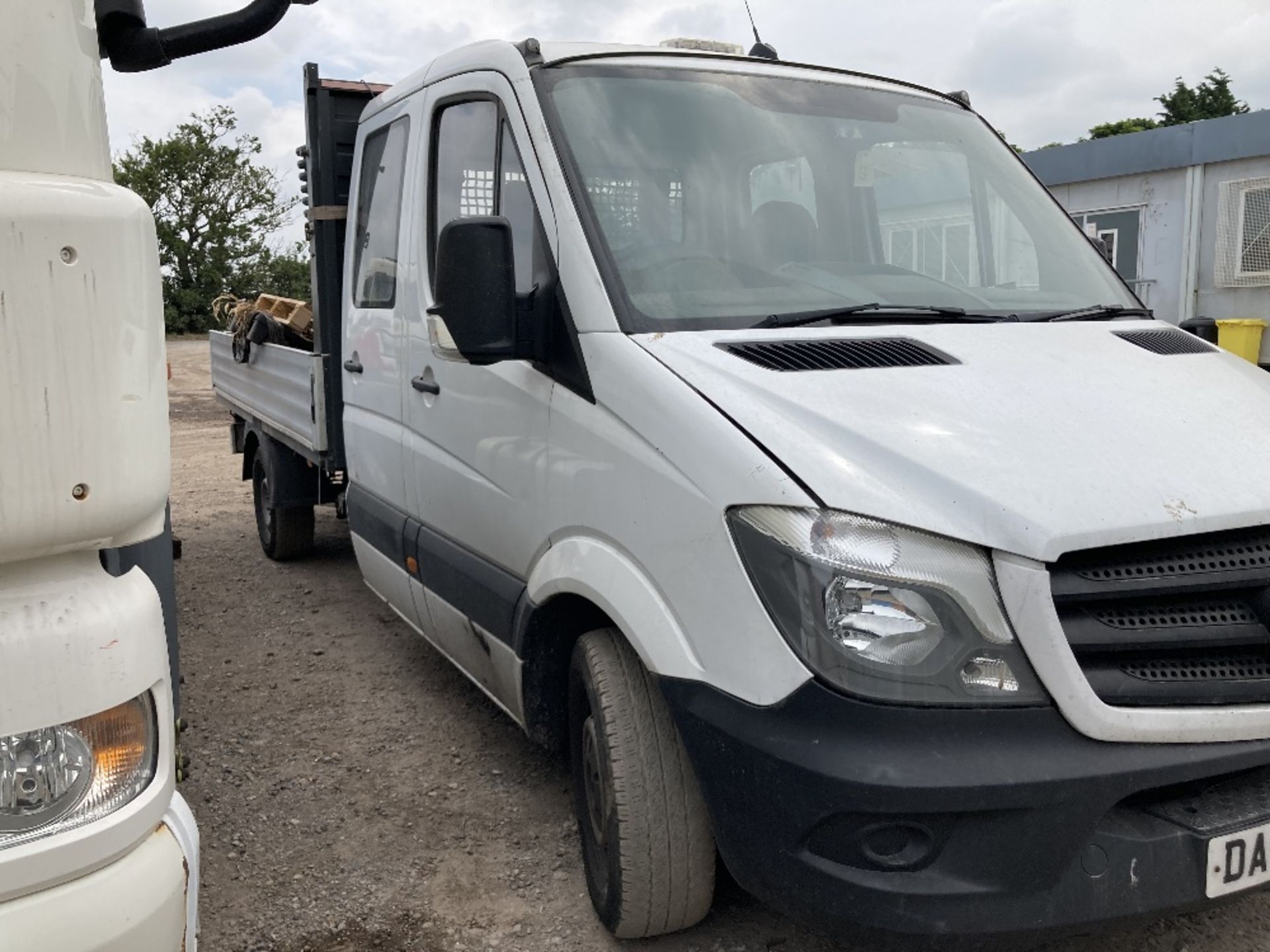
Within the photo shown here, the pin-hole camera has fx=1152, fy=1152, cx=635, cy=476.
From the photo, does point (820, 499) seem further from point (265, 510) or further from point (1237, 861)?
point (265, 510)

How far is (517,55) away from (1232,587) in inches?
92.2

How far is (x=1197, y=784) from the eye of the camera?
2.25 meters

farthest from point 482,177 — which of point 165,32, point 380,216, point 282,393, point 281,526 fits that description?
point 281,526

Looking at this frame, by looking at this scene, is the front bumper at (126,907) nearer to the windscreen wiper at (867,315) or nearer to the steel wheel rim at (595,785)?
the steel wheel rim at (595,785)

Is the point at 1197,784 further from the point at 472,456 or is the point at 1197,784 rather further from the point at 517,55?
the point at 517,55

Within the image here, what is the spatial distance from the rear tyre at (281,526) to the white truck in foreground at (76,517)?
5210 millimetres

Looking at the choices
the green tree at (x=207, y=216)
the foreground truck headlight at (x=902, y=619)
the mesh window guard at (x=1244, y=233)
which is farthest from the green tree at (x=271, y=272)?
the foreground truck headlight at (x=902, y=619)

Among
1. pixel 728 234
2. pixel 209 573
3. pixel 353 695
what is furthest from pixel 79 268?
pixel 209 573

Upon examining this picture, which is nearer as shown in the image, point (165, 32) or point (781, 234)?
point (165, 32)

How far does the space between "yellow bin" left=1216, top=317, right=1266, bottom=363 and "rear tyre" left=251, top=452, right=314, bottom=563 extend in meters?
11.7

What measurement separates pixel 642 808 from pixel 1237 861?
122cm

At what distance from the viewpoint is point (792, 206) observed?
10.8 ft

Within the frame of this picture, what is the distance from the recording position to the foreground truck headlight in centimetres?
211

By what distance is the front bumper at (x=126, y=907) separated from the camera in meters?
1.48
